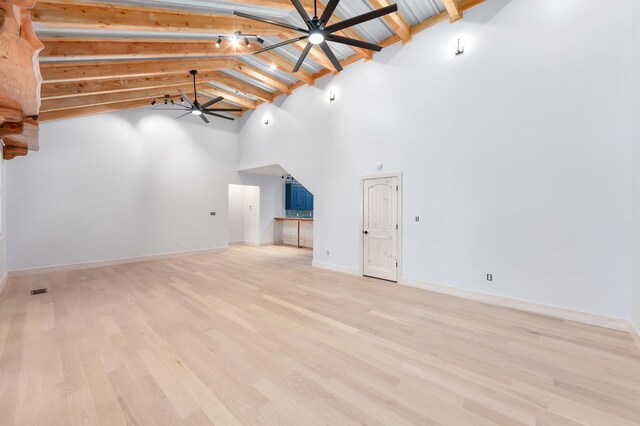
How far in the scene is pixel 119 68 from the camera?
4.73 m

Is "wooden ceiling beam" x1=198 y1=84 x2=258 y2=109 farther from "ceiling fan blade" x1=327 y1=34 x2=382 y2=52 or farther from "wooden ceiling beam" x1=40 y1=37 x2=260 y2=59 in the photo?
"ceiling fan blade" x1=327 y1=34 x2=382 y2=52

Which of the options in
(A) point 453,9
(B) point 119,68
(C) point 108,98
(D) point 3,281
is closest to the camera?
(A) point 453,9

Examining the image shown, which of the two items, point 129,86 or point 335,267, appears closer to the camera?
point 129,86

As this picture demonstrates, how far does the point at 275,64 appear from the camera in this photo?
568cm

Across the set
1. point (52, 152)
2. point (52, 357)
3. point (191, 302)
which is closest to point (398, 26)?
point (191, 302)

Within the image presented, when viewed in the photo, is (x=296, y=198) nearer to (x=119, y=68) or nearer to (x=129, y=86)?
(x=129, y=86)

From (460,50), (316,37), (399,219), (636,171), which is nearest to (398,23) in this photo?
(460,50)

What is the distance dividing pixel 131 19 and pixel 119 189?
4.63 m

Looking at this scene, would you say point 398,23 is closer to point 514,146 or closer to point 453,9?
point 453,9

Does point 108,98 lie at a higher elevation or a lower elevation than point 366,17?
higher

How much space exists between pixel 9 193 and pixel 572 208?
9787 mm

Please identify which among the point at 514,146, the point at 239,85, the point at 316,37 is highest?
the point at 239,85

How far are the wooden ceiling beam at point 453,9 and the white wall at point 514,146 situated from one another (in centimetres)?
11

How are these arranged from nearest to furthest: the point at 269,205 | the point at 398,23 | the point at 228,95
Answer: the point at 398,23 < the point at 228,95 < the point at 269,205
